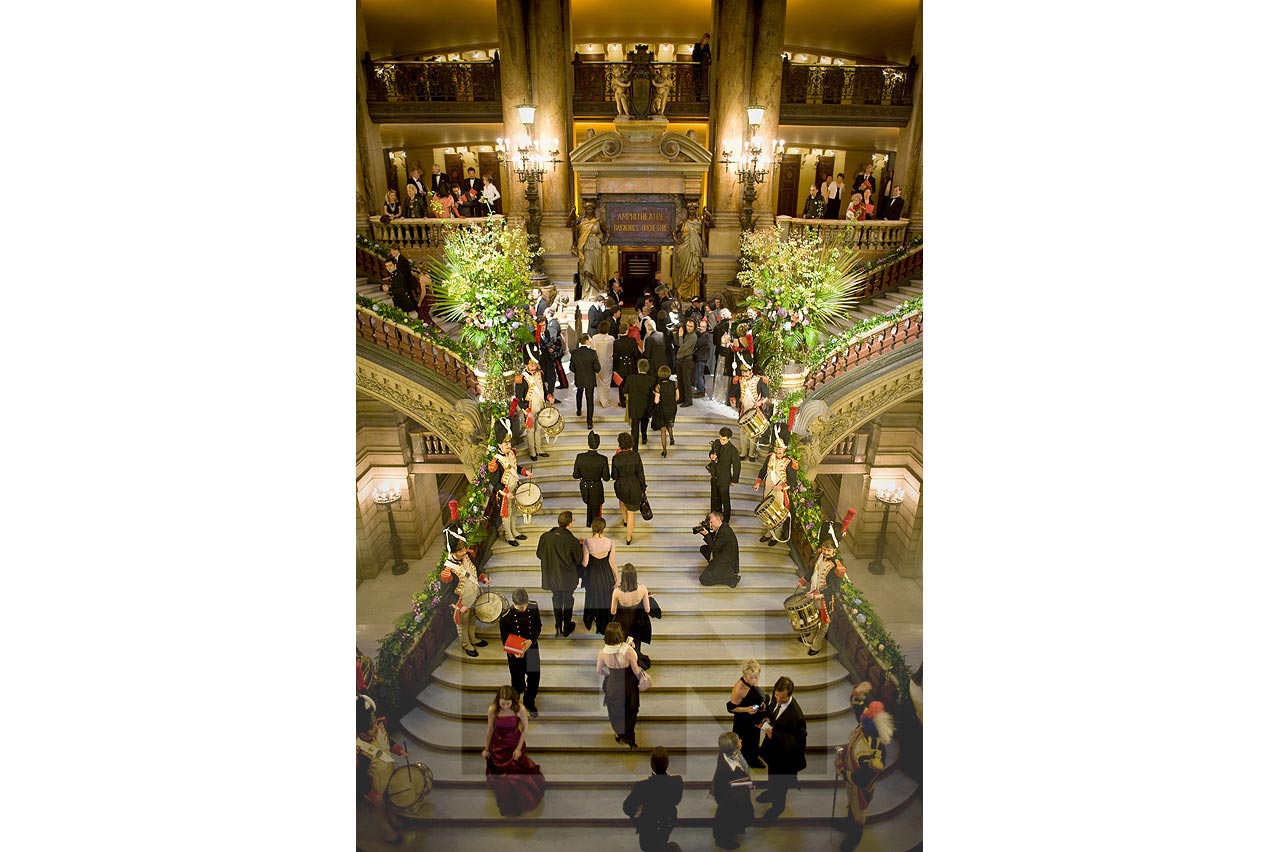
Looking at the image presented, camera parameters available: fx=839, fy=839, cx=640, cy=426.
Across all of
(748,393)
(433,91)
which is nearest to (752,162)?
(748,393)

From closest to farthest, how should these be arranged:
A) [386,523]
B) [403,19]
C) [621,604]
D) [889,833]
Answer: [889,833] < [621,604] < [386,523] < [403,19]

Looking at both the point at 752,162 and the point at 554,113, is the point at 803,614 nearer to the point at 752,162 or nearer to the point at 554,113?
the point at 752,162

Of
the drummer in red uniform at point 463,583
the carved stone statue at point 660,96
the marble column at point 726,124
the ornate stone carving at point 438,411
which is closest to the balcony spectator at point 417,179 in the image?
the ornate stone carving at point 438,411

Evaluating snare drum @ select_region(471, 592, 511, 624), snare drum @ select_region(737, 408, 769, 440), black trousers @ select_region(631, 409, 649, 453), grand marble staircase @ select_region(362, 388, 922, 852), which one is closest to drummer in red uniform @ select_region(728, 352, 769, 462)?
Result: snare drum @ select_region(737, 408, 769, 440)

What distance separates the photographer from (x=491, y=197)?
27.8 ft

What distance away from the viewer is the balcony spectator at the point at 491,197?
8219mm

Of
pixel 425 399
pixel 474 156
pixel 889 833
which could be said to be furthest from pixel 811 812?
pixel 474 156

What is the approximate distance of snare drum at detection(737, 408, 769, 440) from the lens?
7.42 meters

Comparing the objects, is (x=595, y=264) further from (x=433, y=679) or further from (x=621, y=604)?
(x=433, y=679)


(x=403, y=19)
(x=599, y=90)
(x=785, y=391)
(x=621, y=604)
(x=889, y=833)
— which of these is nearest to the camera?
(x=889, y=833)

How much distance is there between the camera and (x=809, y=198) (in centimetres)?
774

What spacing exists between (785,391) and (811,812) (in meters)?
3.53

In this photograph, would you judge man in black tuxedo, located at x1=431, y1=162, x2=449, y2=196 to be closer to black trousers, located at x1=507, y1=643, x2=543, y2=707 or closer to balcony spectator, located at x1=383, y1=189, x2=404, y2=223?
balcony spectator, located at x1=383, y1=189, x2=404, y2=223

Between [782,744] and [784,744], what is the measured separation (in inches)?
0.5
